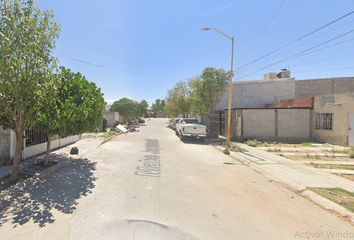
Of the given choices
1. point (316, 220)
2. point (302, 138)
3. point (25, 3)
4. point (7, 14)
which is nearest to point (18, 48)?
point (7, 14)

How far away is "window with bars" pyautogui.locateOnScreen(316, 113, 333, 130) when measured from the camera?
40.0ft

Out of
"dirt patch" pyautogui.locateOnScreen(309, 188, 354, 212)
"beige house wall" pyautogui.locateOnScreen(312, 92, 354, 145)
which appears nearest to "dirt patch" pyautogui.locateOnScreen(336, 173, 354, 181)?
"dirt patch" pyautogui.locateOnScreen(309, 188, 354, 212)

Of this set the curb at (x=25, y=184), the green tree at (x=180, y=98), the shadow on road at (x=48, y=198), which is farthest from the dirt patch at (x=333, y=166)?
→ the green tree at (x=180, y=98)

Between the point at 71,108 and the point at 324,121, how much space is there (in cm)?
1618

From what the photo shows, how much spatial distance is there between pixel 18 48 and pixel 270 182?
7914mm

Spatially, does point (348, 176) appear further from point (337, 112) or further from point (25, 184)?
point (25, 184)

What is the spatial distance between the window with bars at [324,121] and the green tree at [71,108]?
15.0 metres

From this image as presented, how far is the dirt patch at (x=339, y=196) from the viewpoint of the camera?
157 inches

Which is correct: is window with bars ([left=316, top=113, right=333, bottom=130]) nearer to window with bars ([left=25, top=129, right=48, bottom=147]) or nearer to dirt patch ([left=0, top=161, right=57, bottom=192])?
dirt patch ([left=0, top=161, right=57, bottom=192])

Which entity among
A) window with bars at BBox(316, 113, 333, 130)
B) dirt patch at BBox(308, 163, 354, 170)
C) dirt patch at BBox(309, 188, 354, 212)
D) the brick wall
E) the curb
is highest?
window with bars at BBox(316, 113, 333, 130)

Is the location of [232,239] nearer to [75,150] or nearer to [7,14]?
[7,14]

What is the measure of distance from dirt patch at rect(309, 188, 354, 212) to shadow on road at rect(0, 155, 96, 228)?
6.00m

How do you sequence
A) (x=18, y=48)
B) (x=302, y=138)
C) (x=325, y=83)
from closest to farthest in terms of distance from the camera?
(x=18, y=48) → (x=302, y=138) → (x=325, y=83)

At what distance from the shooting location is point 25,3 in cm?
437
